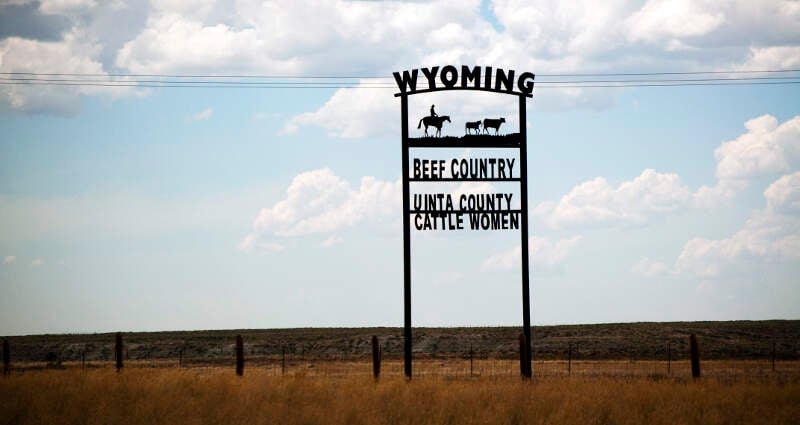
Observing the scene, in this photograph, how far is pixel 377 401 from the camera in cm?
1922

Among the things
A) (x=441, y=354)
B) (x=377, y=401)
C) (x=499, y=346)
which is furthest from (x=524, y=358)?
(x=499, y=346)

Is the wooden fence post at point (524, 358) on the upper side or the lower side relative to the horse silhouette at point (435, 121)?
lower

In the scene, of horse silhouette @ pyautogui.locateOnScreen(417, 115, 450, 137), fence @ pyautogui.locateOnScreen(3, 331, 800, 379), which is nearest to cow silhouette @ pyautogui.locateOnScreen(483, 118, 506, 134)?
horse silhouette @ pyautogui.locateOnScreen(417, 115, 450, 137)

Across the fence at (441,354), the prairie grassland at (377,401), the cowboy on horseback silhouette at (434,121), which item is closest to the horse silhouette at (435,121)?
the cowboy on horseback silhouette at (434,121)

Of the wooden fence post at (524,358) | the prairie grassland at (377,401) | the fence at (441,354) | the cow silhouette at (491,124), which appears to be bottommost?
the fence at (441,354)

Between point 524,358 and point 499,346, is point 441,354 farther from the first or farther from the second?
Result: point 524,358

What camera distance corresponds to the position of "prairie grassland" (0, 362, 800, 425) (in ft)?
57.5

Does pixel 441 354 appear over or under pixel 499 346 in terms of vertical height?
under

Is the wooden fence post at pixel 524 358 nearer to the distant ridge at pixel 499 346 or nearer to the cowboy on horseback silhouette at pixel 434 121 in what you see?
the cowboy on horseback silhouette at pixel 434 121

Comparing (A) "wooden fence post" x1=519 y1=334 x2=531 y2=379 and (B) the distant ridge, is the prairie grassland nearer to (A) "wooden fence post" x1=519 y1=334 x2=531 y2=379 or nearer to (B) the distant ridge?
(A) "wooden fence post" x1=519 y1=334 x2=531 y2=379

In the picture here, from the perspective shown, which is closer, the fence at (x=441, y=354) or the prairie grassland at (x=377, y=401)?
the prairie grassland at (x=377, y=401)

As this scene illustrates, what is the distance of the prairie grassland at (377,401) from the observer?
17516 mm

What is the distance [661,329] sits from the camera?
216ft

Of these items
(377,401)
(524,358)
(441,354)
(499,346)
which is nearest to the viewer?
(377,401)
